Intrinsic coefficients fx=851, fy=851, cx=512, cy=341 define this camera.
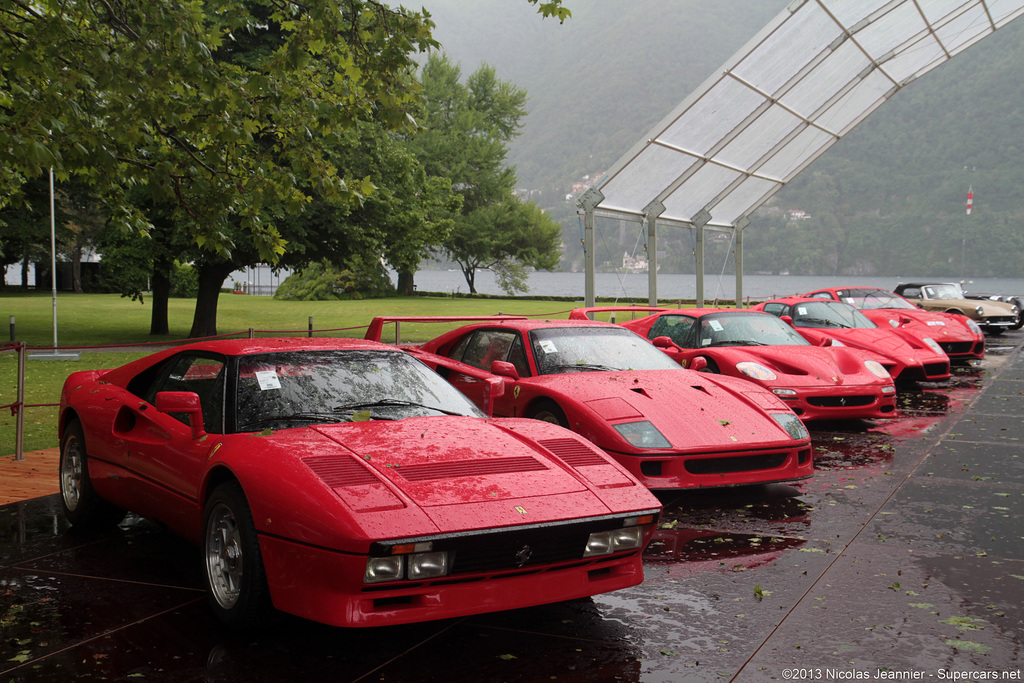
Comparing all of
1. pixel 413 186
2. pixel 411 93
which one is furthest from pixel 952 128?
pixel 411 93

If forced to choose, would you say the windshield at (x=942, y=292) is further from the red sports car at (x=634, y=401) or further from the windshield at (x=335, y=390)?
the windshield at (x=335, y=390)

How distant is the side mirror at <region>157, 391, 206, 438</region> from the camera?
3.99 m

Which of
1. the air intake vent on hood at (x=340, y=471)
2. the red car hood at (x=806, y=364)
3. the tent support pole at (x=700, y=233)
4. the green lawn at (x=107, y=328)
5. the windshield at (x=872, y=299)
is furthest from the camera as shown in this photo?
the tent support pole at (x=700, y=233)

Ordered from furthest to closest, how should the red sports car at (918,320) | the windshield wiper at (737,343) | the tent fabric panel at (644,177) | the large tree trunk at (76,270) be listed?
the large tree trunk at (76,270) < the tent fabric panel at (644,177) < the red sports car at (918,320) < the windshield wiper at (737,343)

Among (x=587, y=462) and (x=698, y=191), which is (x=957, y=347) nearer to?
(x=698, y=191)

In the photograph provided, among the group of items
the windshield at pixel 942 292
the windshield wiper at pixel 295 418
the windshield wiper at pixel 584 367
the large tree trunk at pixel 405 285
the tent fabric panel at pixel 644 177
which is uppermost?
the tent fabric panel at pixel 644 177

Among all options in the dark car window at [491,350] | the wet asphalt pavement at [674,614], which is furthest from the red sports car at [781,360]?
the wet asphalt pavement at [674,614]

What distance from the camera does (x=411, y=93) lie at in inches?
400

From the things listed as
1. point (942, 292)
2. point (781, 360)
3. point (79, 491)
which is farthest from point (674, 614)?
point (942, 292)

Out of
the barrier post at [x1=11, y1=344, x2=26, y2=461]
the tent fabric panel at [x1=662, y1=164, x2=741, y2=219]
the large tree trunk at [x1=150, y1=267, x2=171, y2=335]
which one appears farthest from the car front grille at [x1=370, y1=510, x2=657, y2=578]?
the large tree trunk at [x1=150, y1=267, x2=171, y2=335]

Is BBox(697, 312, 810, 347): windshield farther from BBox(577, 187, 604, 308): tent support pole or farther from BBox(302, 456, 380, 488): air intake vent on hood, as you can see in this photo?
BBox(302, 456, 380, 488): air intake vent on hood

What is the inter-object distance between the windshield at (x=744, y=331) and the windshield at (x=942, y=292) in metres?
15.8

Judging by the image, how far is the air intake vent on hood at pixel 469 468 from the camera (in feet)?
12.0

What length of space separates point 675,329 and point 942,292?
57.4 feet
